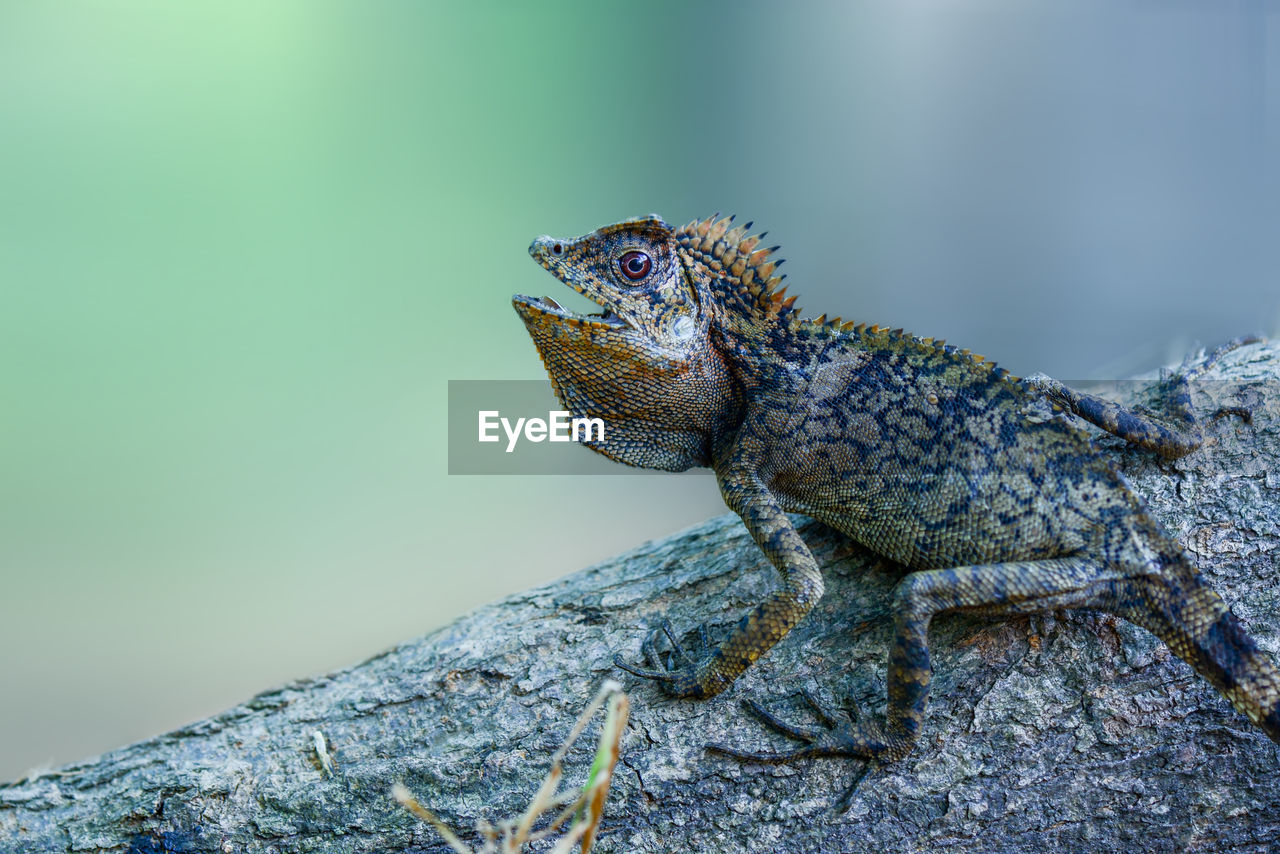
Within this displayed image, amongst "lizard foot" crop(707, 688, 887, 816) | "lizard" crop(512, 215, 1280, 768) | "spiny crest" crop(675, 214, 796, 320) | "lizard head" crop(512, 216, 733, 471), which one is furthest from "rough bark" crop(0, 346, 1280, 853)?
"spiny crest" crop(675, 214, 796, 320)

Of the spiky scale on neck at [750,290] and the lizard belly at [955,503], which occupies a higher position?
the spiky scale on neck at [750,290]

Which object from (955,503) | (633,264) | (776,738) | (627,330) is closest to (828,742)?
(776,738)

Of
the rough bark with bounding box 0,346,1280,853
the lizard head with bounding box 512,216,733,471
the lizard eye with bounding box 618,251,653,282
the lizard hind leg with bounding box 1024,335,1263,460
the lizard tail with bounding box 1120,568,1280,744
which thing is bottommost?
the rough bark with bounding box 0,346,1280,853

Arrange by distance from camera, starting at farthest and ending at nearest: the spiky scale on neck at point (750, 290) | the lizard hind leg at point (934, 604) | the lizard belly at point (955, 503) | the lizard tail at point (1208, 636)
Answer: the spiky scale on neck at point (750, 290)
the lizard belly at point (955, 503)
the lizard hind leg at point (934, 604)
the lizard tail at point (1208, 636)

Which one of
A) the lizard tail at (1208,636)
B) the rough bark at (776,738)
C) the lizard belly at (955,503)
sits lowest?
the rough bark at (776,738)

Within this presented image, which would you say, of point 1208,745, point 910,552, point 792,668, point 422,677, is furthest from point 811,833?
point 422,677

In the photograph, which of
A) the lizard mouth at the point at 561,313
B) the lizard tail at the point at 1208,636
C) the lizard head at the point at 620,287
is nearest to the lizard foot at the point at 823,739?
the lizard tail at the point at 1208,636

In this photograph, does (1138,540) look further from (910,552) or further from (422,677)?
(422,677)

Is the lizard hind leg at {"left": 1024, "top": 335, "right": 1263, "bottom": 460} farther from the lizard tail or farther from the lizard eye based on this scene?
the lizard eye

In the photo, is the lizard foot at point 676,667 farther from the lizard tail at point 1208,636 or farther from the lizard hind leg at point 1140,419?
the lizard hind leg at point 1140,419
